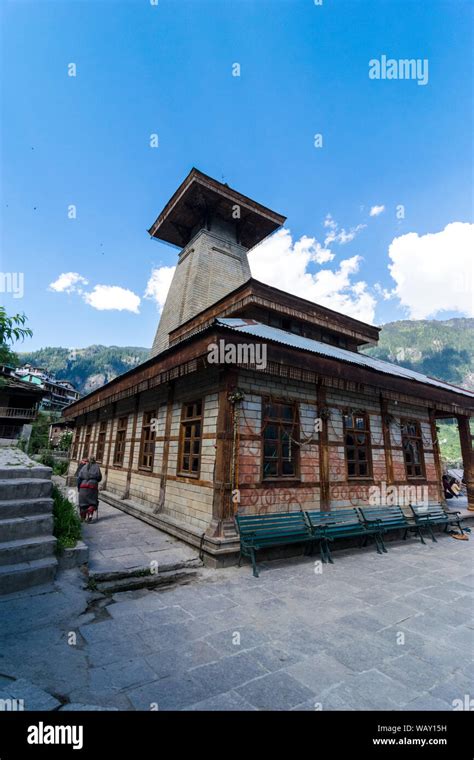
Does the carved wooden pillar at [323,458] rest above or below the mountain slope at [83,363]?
below

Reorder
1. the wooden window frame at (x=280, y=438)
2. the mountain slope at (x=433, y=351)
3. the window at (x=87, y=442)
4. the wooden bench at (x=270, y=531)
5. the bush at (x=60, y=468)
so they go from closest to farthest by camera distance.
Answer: the wooden bench at (x=270, y=531) → the wooden window frame at (x=280, y=438) → the window at (x=87, y=442) → the bush at (x=60, y=468) → the mountain slope at (x=433, y=351)

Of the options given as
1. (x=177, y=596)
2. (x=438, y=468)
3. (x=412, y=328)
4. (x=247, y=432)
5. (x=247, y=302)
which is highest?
(x=412, y=328)

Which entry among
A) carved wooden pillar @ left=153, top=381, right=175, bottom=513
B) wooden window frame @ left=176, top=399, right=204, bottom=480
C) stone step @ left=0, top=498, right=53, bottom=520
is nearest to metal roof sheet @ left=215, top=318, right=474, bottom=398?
wooden window frame @ left=176, top=399, right=204, bottom=480

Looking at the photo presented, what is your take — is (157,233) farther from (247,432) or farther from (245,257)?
(247,432)

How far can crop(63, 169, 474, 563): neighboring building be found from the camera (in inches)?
252

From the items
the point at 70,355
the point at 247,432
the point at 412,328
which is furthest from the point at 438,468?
the point at 412,328

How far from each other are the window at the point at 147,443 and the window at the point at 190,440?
6.45 feet

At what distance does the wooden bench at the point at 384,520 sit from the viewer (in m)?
7.49

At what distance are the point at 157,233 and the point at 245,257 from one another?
4819 mm

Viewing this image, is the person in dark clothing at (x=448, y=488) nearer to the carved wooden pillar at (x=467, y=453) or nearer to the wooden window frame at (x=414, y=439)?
the carved wooden pillar at (x=467, y=453)

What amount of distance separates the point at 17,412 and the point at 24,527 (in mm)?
39769

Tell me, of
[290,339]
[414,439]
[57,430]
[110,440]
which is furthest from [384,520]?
[57,430]

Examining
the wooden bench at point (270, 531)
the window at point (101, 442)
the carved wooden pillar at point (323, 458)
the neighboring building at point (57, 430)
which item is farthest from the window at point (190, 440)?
the neighboring building at point (57, 430)

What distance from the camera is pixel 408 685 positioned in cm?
279
